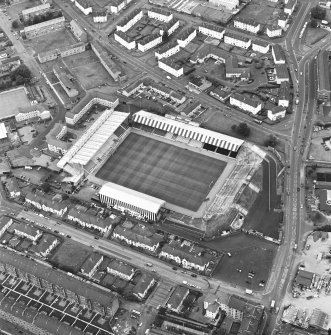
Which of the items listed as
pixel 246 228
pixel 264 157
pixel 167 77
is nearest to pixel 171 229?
pixel 246 228

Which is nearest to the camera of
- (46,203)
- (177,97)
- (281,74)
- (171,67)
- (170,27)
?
(46,203)

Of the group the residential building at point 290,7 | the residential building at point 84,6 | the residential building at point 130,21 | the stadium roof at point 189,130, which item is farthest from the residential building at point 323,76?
the residential building at point 84,6

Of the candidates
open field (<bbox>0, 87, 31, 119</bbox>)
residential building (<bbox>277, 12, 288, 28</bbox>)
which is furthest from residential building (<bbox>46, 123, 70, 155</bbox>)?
residential building (<bbox>277, 12, 288, 28</bbox>)

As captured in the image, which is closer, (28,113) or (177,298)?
(177,298)

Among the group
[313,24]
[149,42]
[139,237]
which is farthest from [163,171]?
[313,24]

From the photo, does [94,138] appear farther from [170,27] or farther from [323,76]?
[323,76]

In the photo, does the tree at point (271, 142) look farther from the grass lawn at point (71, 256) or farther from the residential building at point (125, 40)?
the residential building at point (125, 40)

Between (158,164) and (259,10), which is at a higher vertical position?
→ (259,10)
